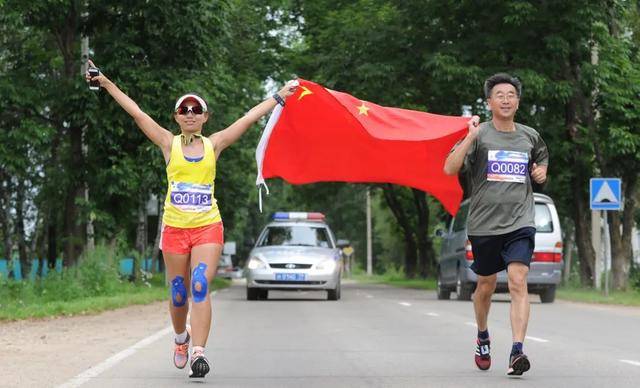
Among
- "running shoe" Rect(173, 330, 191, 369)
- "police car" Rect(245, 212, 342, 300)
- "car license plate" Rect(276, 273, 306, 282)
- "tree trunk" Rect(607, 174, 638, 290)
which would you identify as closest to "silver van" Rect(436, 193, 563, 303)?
"police car" Rect(245, 212, 342, 300)

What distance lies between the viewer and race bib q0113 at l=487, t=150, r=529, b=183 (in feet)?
29.2

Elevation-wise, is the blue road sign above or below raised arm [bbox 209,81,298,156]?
above

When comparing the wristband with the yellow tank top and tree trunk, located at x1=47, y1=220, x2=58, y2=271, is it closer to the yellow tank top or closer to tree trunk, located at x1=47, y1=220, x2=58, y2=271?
the yellow tank top

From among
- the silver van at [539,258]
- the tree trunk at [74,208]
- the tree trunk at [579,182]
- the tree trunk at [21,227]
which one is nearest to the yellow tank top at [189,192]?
the silver van at [539,258]

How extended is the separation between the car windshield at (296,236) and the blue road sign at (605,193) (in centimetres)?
568

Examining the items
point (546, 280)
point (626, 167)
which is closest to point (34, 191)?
point (626, 167)

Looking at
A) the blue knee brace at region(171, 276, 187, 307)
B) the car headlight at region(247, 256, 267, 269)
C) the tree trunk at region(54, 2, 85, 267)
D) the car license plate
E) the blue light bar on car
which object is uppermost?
the tree trunk at region(54, 2, 85, 267)

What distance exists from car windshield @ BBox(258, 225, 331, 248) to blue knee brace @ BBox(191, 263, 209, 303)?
15.9 m

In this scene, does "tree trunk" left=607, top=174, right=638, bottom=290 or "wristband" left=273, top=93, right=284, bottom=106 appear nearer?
"wristband" left=273, top=93, right=284, bottom=106

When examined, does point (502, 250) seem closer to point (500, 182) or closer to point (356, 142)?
point (500, 182)

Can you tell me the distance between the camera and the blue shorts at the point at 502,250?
891cm

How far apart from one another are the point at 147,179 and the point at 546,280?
28.6ft

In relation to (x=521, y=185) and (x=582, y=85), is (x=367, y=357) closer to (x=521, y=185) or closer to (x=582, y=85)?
(x=521, y=185)

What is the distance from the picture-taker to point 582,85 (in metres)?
30.2
